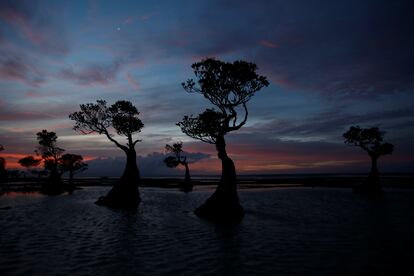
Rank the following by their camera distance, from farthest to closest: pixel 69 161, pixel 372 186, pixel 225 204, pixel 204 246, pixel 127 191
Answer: pixel 69 161 < pixel 372 186 < pixel 127 191 < pixel 225 204 < pixel 204 246

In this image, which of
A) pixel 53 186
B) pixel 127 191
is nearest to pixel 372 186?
pixel 127 191

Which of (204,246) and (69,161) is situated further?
(69,161)

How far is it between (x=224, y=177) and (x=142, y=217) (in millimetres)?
8680

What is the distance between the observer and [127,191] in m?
40.2

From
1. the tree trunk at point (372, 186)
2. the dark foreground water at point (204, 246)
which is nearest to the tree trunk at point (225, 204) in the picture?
the dark foreground water at point (204, 246)

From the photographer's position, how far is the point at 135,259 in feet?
47.8

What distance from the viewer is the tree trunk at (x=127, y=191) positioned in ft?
129

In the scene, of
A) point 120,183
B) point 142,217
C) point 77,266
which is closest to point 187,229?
point 142,217

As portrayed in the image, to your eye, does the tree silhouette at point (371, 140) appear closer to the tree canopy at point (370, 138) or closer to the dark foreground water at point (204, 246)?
the tree canopy at point (370, 138)

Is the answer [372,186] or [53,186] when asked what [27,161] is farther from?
[372,186]

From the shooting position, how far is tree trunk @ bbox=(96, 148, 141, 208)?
3925 centimetres

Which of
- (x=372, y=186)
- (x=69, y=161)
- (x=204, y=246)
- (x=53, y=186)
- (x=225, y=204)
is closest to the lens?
(x=204, y=246)

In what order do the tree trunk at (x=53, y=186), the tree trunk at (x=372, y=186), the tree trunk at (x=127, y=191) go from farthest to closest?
the tree trunk at (x=53, y=186)
the tree trunk at (x=372, y=186)
the tree trunk at (x=127, y=191)

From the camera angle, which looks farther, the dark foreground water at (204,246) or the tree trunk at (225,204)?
the tree trunk at (225,204)
